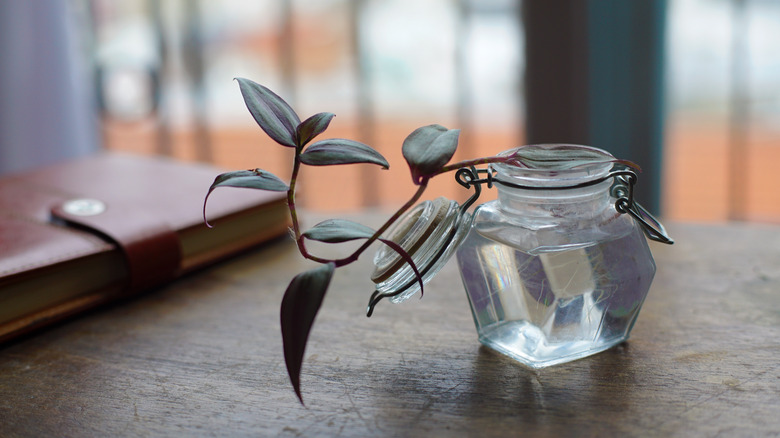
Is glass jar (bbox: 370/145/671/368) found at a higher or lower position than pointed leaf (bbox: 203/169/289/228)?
lower

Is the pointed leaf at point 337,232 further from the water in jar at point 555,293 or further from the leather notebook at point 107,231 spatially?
the leather notebook at point 107,231

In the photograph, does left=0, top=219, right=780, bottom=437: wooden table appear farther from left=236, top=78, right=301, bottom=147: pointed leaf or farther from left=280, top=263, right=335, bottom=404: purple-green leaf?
left=236, top=78, right=301, bottom=147: pointed leaf

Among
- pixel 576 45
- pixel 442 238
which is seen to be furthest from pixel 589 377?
pixel 576 45

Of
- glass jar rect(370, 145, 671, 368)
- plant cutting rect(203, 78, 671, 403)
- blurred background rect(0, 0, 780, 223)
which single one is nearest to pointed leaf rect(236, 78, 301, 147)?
plant cutting rect(203, 78, 671, 403)

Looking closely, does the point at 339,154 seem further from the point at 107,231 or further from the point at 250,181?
the point at 107,231

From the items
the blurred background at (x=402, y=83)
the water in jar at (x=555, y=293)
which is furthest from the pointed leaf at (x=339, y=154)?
the blurred background at (x=402, y=83)

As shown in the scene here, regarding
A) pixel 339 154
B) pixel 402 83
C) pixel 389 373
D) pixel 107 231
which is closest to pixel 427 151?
pixel 339 154

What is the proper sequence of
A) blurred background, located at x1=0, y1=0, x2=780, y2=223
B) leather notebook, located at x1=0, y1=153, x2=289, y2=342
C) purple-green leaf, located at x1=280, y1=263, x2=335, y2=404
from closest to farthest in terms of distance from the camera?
purple-green leaf, located at x1=280, y1=263, x2=335, y2=404
leather notebook, located at x1=0, y1=153, x2=289, y2=342
blurred background, located at x1=0, y1=0, x2=780, y2=223
